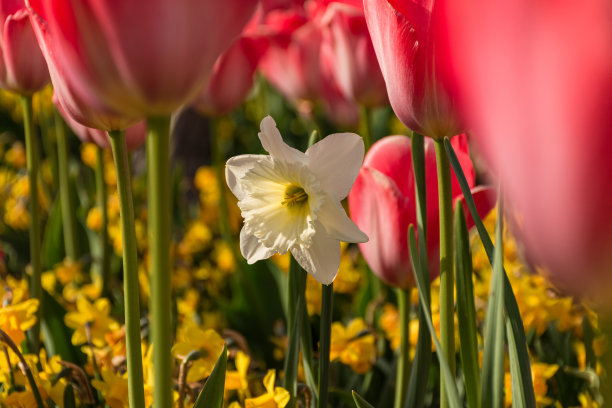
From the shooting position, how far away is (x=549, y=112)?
0.22 m

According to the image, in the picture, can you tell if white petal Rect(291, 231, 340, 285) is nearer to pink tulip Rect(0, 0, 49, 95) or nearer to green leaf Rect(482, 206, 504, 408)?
green leaf Rect(482, 206, 504, 408)

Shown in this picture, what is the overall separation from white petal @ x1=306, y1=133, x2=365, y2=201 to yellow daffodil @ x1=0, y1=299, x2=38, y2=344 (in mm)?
346

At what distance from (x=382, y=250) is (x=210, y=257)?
1.19 metres

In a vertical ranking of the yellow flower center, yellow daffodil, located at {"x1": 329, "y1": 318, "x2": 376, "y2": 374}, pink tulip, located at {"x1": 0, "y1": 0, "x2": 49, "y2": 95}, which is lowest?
yellow daffodil, located at {"x1": 329, "y1": 318, "x2": 376, "y2": 374}

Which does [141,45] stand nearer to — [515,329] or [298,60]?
[515,329]

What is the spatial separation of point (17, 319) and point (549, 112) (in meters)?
0.60

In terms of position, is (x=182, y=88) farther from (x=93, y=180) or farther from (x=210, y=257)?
(x=93, y=180)

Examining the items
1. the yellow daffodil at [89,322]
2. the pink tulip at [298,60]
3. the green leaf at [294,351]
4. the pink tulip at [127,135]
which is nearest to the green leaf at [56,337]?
the yellow daffodil at [89,322]

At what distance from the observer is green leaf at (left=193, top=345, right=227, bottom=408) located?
1.56 ft

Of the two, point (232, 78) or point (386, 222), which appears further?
point (232, 78)

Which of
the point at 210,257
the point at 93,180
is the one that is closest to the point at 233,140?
the point at 93,180

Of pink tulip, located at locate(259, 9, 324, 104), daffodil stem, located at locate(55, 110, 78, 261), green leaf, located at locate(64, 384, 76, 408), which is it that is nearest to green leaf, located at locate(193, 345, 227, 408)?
green leaf, located at locate(64, 384, 76, 408)

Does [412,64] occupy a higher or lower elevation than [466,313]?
higher

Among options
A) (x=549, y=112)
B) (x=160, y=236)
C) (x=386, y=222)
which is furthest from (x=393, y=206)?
(x=549, y=112)
